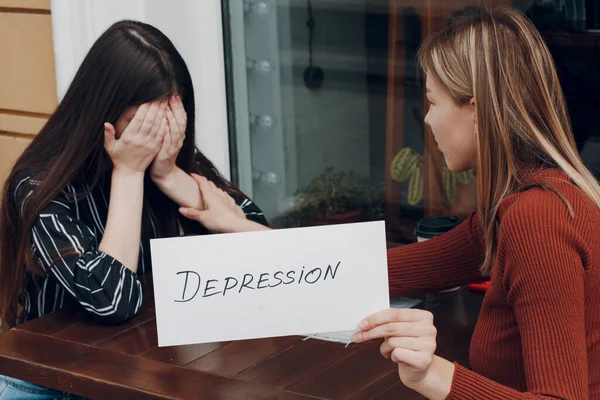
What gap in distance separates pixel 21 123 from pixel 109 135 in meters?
1.73

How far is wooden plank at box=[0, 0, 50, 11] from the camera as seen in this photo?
350cm

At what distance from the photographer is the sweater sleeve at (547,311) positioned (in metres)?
1.39

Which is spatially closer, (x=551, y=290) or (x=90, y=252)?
(x=551, y=290)

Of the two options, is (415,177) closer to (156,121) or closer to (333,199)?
(333,199)

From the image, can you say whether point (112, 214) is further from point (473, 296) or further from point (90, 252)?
point (473, 296)

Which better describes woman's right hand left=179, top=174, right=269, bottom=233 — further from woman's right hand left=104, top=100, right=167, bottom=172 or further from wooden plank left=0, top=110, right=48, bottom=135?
wooden plank left=0, top=110, right=48, bottom=135

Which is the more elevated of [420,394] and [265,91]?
[265,91]

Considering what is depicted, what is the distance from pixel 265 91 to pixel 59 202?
175 centimetres

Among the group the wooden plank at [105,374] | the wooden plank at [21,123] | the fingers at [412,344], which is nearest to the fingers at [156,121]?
the wooden plank at [105,374]

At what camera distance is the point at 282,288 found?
5.02 feet

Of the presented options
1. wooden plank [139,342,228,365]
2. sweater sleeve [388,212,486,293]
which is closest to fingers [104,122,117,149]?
wooden plank [139,342,228,365]

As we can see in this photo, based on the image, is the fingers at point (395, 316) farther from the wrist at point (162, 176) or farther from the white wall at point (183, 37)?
the white wall at point (183, 37)

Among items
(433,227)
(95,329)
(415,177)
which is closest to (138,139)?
(95,329)

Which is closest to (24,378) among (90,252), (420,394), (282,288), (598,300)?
(90,252)
